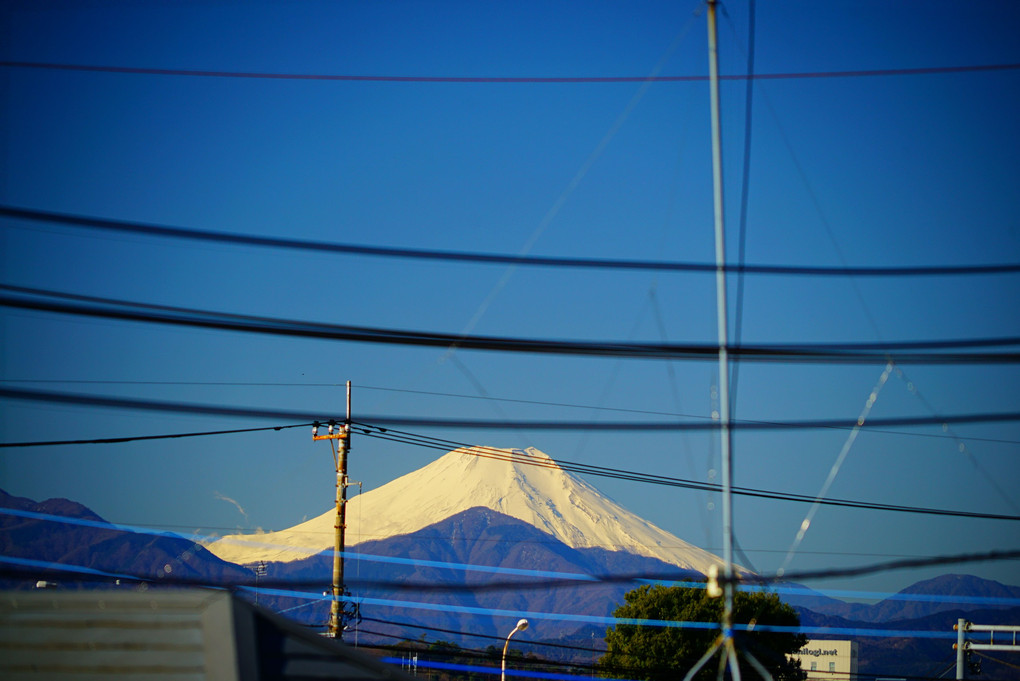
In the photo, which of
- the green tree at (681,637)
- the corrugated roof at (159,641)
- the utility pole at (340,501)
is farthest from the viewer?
the green tree at (681,637)

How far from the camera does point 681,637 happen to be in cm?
5309

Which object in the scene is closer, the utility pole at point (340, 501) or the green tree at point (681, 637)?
the utility pole at point (340, 501)

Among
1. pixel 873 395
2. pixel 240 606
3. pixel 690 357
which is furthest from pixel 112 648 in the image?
pixel 873 395

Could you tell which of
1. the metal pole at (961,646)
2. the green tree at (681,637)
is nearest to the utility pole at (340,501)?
the metal pole at (961,646)

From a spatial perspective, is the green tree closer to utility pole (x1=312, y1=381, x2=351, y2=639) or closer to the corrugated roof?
utility pole (x1=312, y1=381, x2=351, y2=639)

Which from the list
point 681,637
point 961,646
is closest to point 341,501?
point 961,646

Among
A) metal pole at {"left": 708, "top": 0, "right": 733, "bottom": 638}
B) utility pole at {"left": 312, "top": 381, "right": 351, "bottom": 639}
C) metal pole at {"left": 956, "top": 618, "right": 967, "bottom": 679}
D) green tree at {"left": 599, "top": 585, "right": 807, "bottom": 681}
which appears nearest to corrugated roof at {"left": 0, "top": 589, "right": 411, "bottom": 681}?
metal pole at {"left": 708, "top": 0, "right": 733, "bottom": 638}

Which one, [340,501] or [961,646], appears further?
[961,646]

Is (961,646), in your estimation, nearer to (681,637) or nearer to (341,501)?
(681,637)

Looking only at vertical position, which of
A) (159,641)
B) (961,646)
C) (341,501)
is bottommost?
(961,646)

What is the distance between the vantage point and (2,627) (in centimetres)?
980

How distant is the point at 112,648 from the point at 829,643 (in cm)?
12400

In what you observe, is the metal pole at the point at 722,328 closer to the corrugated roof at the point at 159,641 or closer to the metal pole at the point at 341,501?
the corrugated roof at the point at 159,641

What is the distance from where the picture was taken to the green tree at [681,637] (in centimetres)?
5116
